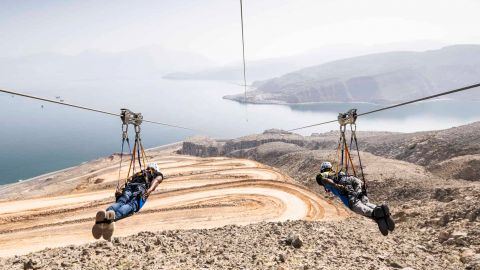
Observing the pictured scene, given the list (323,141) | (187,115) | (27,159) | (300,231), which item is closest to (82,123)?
(187,115)

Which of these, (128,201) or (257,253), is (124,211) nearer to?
(128,201)

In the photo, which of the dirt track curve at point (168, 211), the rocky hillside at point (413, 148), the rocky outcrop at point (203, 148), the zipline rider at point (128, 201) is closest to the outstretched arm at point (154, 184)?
the zipline rider at point (128, 201)

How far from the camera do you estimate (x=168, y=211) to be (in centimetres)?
2152

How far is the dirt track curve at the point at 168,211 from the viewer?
19.0m

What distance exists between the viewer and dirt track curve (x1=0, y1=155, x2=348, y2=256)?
747 inches

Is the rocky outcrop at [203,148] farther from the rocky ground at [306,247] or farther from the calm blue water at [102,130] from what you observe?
the rocky ground at [306,247]

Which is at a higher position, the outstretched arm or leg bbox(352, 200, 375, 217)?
the outstretched arm

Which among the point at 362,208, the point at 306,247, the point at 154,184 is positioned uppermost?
the point at 154,184

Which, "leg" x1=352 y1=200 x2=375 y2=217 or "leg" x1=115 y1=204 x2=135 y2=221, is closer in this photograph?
"leg" x1=115 y1=204 x2=135 y2=221

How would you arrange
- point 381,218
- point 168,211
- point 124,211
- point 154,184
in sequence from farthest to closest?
1. point 168,211
2. point 154,184
3. point 124,211
4. point 381,218

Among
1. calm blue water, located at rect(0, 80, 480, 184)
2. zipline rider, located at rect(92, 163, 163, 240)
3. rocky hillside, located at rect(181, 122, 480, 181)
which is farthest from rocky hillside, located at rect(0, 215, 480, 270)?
calm blue water, located at rect(0, 80, 480, 184)

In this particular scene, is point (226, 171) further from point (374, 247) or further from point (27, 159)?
point (27, 159)

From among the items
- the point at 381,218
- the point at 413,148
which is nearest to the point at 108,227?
the point at 381,218

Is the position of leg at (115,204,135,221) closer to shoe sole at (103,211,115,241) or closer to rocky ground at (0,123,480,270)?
shoe sole at (103,211,115,241)
